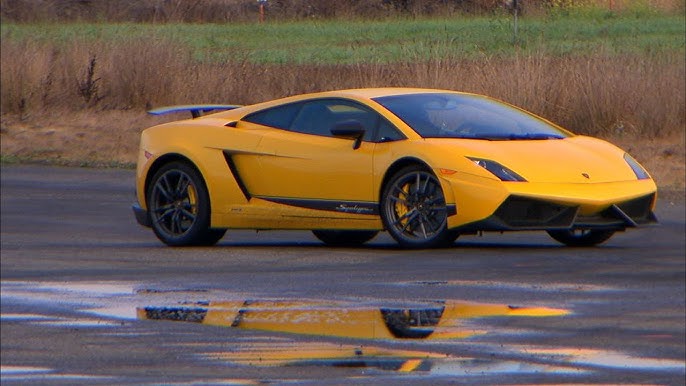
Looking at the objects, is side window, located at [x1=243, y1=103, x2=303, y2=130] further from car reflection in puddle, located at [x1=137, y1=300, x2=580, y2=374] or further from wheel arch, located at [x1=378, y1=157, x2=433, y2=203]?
car reflection in puddle, located at [x1=137, y1=300, x2=580, y2=374]

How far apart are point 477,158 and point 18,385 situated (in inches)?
207

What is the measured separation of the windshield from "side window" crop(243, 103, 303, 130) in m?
0.69

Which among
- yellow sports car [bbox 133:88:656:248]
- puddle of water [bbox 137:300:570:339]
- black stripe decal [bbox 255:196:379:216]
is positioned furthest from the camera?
black stripe decal [bbox 255:196:379:216]

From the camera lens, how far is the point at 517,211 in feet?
39.0

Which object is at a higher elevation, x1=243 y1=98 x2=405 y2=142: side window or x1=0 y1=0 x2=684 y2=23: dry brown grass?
x1=0 y1=0 x2=684 y2=23: dry brown grass

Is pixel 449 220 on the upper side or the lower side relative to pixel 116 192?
upper

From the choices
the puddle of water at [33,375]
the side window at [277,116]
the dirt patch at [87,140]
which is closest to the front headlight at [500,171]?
the side window at [277,116]


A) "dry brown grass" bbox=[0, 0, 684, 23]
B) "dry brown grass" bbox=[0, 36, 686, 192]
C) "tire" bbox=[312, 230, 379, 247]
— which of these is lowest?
"dry brown grass" bbox=[0, 36, 686, 192]

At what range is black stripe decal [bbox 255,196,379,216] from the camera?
41.0 ft

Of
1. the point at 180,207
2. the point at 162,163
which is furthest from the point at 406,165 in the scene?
the point at 162,163

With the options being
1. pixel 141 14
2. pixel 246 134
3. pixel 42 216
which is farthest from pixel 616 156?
pixel 42 216

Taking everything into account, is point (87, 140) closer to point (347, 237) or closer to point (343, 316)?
point (347, 237)

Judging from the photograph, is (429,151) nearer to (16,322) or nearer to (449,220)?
(449,220)

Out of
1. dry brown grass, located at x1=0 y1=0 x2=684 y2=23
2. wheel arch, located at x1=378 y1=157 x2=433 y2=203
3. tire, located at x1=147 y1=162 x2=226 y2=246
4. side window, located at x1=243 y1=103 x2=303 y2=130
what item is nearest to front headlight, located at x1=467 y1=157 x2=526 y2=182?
wheel arch, located at x1=378 y1=157 x2=433 y2=203
